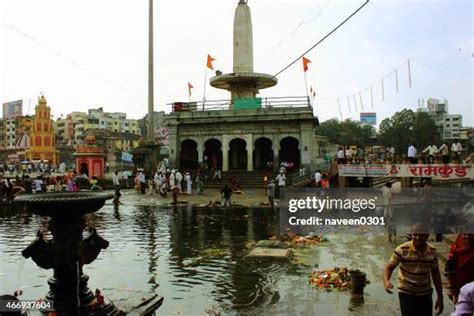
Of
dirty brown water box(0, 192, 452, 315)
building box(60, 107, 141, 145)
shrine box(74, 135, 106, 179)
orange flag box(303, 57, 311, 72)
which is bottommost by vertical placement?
dirty brown water box(0, 192, 452, 315)

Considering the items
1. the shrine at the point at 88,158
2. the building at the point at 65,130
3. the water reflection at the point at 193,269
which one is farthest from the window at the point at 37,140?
the water reflection at the point at 193,269

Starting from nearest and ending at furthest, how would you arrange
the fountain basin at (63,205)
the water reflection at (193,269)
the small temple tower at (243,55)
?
the fountain basin at (63,205), the water reflection at (193,269), the small temple tower at (243,55)

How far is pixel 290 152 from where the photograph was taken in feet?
136

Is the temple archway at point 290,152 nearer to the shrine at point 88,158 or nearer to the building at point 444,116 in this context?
the shrine at point 88,158

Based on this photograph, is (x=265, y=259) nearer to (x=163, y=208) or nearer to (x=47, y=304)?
(x=47, y=304)

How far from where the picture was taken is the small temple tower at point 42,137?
74.1m

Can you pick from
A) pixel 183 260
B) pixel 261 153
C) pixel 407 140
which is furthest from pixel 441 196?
pixel 407 140

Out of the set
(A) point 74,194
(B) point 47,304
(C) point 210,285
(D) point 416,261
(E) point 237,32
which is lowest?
(C) point 210,285

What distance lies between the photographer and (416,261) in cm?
523

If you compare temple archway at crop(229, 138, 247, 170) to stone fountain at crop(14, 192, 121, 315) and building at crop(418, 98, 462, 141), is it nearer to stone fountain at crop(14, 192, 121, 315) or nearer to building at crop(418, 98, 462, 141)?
stone fountain at crop(14, 192, 121, 315)

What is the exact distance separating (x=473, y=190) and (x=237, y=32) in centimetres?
3198

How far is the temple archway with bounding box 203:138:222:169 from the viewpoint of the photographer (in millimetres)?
41906

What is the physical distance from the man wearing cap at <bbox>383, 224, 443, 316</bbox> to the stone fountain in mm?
3804

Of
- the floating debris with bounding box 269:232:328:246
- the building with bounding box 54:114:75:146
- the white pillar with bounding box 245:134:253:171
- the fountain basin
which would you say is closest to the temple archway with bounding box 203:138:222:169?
the white pillar with bounding box 245:134:253:171
